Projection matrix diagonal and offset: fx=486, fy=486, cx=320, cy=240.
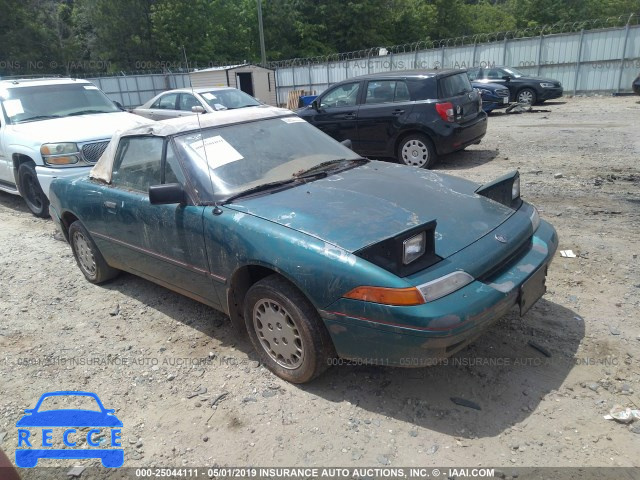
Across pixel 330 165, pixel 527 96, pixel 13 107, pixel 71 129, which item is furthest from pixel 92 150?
pixel 527 96

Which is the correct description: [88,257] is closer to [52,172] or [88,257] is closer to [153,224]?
[153,224]

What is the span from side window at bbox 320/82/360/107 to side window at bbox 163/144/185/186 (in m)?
6.16

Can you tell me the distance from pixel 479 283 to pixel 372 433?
3.35 ft

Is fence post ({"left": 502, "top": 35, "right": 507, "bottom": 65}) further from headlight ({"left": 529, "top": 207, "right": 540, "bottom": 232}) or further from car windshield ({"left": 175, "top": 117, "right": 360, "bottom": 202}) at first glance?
headlight ({"left": 529, "top": 207, "right": 540, "bottom": 232})

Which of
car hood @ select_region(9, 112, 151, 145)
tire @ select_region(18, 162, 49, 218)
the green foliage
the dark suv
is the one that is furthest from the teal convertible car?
the green foliage

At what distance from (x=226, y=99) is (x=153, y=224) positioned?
837 cm

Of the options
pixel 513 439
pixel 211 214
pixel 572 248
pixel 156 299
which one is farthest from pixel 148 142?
pixel 572 248

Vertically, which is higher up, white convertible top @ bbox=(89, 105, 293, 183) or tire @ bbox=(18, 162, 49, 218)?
A: white convertible top @ bbox=(89, 105, 293, 183)

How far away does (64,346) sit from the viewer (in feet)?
12.7

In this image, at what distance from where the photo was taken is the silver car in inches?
435

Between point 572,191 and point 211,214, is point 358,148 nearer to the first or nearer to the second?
point 572,191

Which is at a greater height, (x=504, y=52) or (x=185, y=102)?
(x=504, y=52)

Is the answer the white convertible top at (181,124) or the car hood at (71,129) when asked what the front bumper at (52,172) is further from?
the white convertible top at (181,124)

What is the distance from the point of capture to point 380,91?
8.90m
